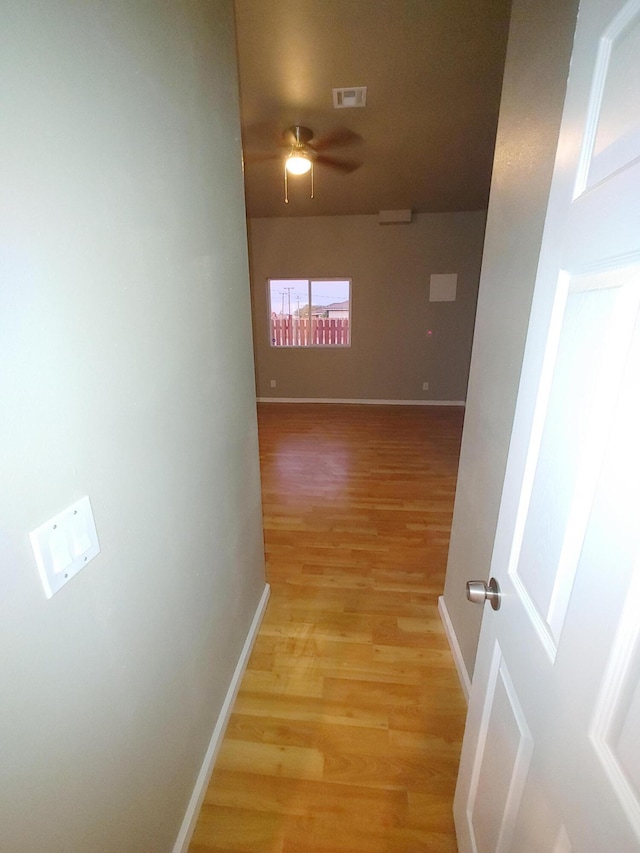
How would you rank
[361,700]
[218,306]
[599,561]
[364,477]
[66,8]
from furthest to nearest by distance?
1. [364,477]
2. [361,700]
3. [218,306]
4. [66,8]
5. [599,561]

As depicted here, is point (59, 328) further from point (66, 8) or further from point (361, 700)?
point (361, 700)

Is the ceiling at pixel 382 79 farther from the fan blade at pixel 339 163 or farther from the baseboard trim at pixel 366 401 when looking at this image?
the baseboard trim at pixel 366 401

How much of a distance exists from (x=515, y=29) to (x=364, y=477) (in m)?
2.85

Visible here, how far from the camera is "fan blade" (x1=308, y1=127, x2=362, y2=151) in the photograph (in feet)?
8.94

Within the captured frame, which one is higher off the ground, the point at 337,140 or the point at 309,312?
the point at 337,140

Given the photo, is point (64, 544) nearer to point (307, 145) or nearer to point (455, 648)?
point (455, 648)

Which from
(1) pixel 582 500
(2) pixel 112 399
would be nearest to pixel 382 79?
(2) pixel 112 399

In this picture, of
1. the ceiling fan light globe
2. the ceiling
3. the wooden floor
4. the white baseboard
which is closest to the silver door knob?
the wooden floor

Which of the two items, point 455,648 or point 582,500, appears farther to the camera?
point 455,648

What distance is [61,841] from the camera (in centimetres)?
60

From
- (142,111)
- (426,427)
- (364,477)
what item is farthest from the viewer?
(426,427)

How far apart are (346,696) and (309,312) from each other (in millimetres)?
5059

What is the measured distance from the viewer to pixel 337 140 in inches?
112

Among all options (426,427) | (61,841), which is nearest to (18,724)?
(61,841)
